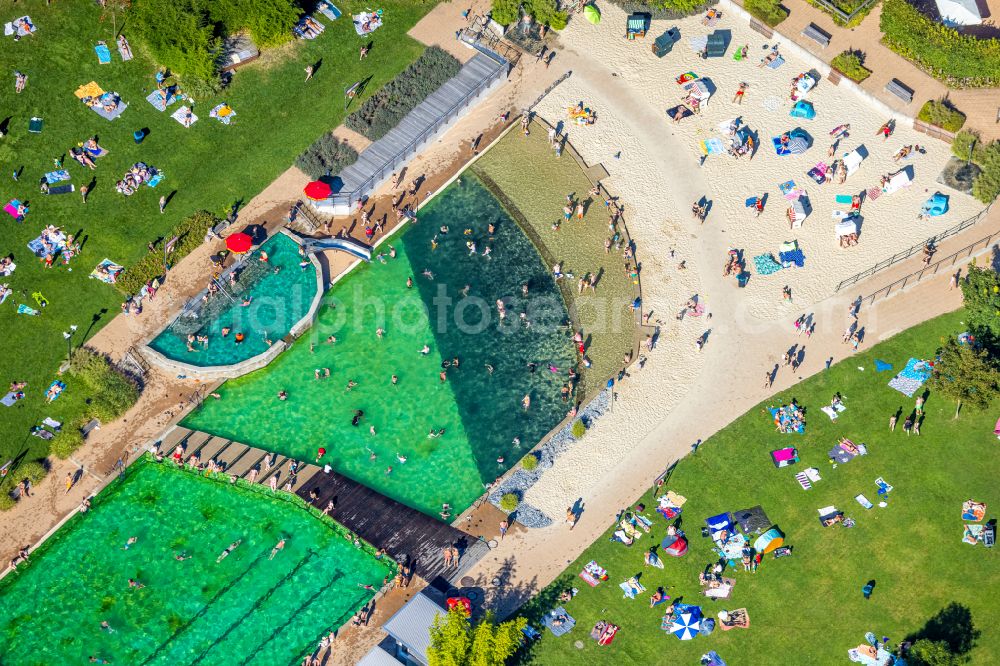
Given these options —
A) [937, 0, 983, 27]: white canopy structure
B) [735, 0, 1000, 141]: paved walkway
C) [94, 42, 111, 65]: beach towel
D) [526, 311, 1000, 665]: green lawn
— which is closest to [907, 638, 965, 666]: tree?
[526, 311, 1000, 665]: green lawn

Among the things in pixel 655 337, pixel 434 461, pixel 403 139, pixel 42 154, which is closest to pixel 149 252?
pixel 42 154

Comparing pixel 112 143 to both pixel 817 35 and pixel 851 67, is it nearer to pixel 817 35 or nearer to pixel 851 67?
pixel 817 35

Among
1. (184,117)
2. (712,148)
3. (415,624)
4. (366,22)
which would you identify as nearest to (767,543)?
(415,624)

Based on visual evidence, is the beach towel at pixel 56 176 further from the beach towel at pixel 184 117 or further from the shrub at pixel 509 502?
the shrub at pixel 509 502

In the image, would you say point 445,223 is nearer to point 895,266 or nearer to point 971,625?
point 895,266

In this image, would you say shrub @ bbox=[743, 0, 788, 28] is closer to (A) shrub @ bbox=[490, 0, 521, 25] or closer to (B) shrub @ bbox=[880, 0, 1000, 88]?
(B) shrub @ bbox=[880, 0, 1000, 88]
